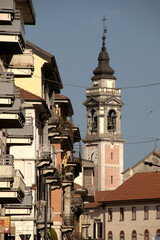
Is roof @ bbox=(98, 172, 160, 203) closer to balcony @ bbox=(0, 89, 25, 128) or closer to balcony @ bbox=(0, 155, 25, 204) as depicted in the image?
balcony @ bbox=(0, 155, 25, 204)

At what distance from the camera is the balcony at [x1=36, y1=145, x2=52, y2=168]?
47.2 m

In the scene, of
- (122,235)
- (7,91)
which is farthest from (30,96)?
(122,235)

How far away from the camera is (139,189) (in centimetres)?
12500

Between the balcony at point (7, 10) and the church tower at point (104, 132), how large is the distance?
460ft

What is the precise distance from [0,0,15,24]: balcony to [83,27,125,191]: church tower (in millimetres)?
140157

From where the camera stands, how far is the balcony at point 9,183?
2916cm

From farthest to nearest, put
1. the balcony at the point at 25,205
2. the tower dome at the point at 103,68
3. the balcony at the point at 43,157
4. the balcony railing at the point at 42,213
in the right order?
1. the tower dome at the point at 103,68
2. the balcony railing at the point at 42,213
3. the balcony at the point at 43,157
4. the balcony at the point at 25,205

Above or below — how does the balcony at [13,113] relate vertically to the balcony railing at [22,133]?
below

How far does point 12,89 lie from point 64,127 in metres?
32.0

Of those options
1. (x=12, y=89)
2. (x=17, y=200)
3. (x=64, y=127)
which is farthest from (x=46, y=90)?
(x=12, y=89)

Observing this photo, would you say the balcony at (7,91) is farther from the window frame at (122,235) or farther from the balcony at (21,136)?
the window frame at (122,235)

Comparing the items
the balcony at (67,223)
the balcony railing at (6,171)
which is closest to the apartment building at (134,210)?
the balcony at (67,223)

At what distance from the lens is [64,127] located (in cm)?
5956

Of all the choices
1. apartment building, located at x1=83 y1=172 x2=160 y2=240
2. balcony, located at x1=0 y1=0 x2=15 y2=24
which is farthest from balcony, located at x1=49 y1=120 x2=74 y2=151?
apartment building, located at x1=83 y1=172 x2=160 y2=240
